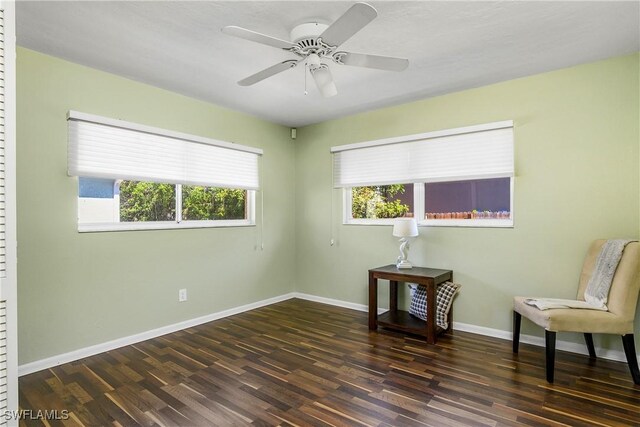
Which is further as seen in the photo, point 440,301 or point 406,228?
point 406,228

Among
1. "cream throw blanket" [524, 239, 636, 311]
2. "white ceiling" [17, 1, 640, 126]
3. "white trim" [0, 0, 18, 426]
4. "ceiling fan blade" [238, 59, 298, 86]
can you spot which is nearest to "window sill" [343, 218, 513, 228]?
"cream throw blanket" [524, 239, 636, 311]

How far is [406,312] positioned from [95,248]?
10.0 feet

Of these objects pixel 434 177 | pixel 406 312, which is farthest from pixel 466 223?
pixel 406 312

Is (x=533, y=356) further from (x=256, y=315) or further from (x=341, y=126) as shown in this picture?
(x=341, y=126)

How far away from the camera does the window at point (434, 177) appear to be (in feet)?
10.7

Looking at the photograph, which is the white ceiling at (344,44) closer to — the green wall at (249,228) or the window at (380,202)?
the green wall at (249,228)

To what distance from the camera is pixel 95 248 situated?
2.89m

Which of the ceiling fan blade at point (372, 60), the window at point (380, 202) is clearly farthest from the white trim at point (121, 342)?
the ceiling fan blade at point (372, 60)

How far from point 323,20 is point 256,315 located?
10.1ft

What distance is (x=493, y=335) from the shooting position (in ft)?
10.7

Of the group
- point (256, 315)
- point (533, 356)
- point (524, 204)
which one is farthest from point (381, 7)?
point (256, 315)

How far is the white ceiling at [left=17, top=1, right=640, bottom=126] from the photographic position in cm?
204

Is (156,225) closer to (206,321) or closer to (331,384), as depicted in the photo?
(206,321)

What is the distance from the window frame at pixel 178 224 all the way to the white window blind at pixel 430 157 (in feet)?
3.76
